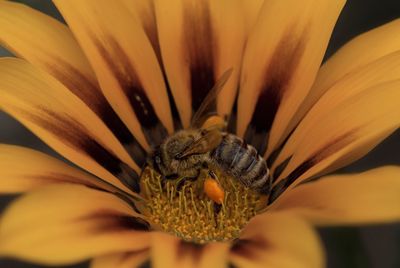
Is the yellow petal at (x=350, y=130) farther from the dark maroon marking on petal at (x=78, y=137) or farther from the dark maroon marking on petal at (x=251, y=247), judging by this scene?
the dark maroon marking on petal at (x=78, y=137)

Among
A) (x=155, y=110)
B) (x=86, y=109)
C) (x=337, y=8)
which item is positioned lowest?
(x=155, y=110)

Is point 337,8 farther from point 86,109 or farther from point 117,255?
point 117,255

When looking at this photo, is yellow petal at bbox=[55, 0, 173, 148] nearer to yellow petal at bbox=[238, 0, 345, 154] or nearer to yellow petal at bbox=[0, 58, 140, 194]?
yellow petal at bbox=[0, 58, 140, 194]

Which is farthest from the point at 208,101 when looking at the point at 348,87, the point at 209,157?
the point at 348,87

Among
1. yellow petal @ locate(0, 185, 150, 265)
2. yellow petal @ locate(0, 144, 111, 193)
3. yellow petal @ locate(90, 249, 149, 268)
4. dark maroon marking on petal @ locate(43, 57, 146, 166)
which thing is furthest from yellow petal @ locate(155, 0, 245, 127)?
yellow petal @ locate(90, 249, 149, 268)

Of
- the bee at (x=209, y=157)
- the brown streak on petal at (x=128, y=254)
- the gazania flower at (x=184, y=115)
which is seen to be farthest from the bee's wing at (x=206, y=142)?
the brown streak on petal at (x=128, y=254)

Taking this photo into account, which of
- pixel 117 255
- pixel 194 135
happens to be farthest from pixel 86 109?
pixel 117 255

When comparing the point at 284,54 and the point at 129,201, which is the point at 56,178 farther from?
the point at 284,54
